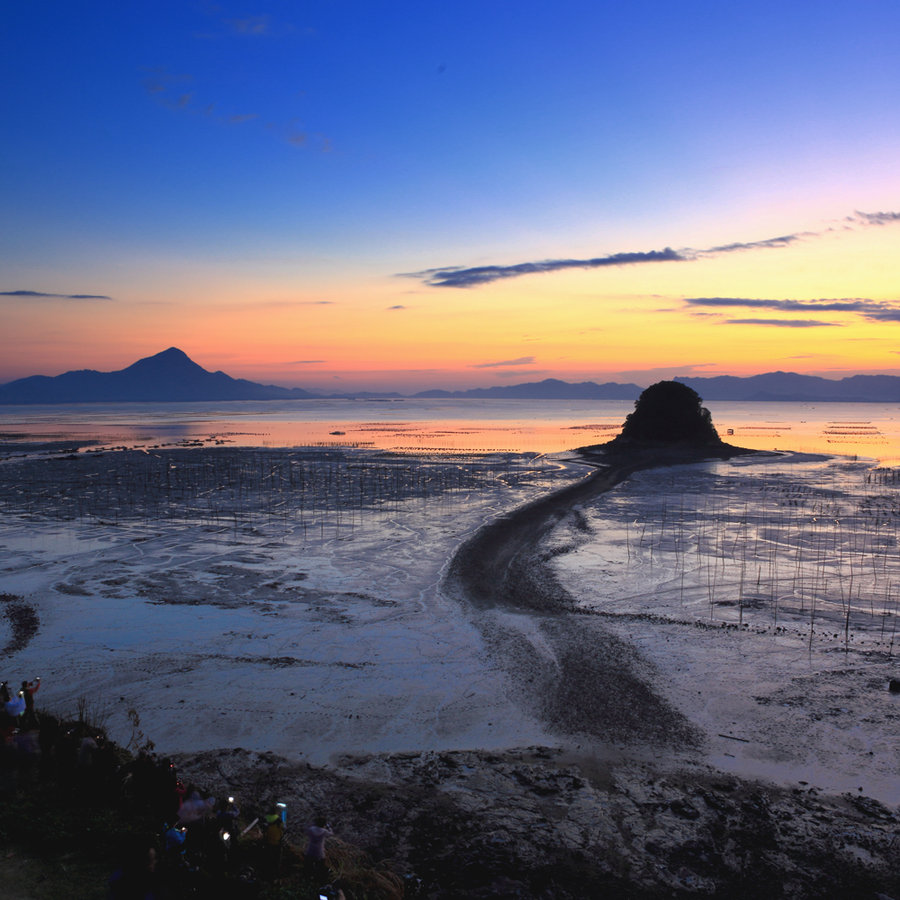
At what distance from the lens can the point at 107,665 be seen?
17031 millimetres

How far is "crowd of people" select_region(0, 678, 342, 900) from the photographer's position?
28.8 ft

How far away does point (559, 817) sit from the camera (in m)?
11.1

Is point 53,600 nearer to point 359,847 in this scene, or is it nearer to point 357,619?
point 357,619

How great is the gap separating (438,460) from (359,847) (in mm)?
58934

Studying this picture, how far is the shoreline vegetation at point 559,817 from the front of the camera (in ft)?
31.6

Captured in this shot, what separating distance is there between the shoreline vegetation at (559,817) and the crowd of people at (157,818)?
0.23 m

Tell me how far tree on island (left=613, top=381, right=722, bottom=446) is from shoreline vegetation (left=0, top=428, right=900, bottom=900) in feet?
220

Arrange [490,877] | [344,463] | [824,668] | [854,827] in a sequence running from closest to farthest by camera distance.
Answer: [490,877], [854,827], [824,668], [344,463]

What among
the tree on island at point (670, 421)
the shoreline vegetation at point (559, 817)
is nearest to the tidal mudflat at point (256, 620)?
the shoreline vegetation at point (559, 817)

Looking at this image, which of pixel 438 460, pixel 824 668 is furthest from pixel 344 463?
pixel 824 668

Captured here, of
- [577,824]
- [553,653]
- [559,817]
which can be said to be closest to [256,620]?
[553,653]

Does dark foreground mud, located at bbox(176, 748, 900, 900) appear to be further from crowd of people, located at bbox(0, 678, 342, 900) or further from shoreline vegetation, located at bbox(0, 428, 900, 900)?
crowd of people, located at bbox(0, 678, 342, 900)

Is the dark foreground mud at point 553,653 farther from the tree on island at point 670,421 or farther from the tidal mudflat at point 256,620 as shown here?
the tree on island at point 670,421

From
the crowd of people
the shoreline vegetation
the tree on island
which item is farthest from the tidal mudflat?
the tree on island
